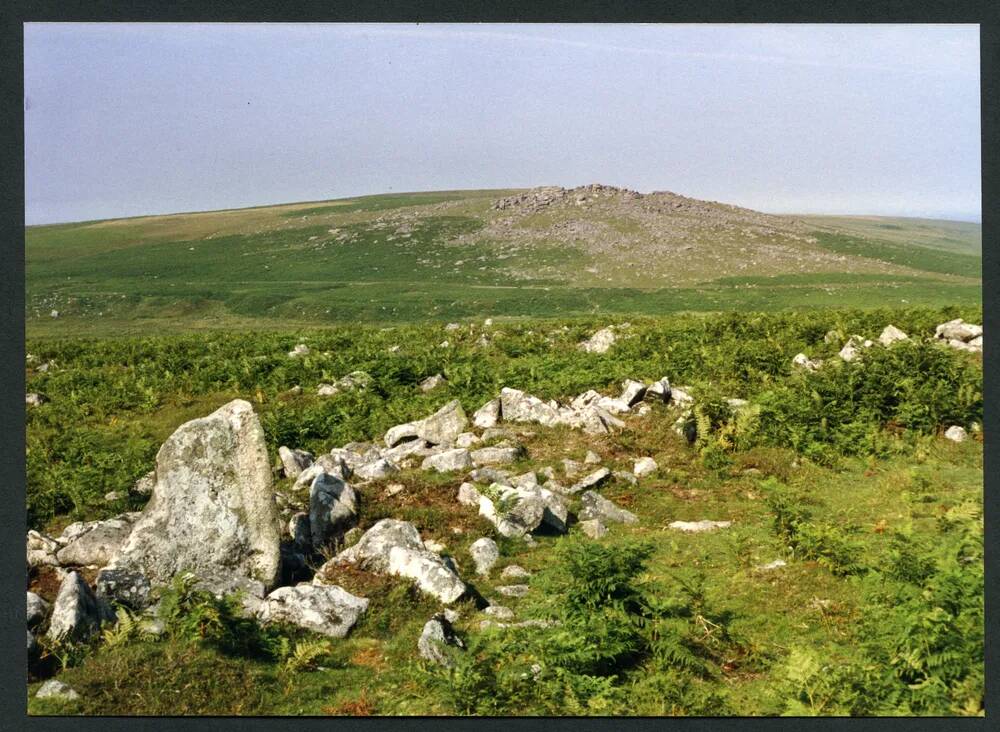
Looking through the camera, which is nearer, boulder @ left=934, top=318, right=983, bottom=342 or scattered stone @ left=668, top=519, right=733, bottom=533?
scattered stone @ left=668, top=519, right=733, bottom=533

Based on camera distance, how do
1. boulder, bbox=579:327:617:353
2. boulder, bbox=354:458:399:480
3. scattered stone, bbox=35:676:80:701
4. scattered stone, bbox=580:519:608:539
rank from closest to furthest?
scattered stone, bbox=35:676:80:701 < scattered stone, bbox=580:519:608:539 < boulder, bbox=354:458:399:480 < boulder, bbox=579:327:617:353

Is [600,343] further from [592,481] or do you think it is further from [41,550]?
[41,550]

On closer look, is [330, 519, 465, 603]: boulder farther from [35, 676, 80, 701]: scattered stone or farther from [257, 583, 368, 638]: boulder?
[35, 676, 80, 701]: scattered stone

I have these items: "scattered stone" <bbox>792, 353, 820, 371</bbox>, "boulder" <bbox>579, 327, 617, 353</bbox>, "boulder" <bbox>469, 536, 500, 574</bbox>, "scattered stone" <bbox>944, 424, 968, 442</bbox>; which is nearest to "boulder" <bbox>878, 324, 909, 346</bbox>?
"scattered stone" <bbox>792, 353, 820, 371</bbox>

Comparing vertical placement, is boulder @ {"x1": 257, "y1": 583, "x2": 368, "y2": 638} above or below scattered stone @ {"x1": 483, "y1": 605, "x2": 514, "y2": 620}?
above

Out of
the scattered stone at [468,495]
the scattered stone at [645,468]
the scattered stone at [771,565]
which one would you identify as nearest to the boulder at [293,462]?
the scattered stone at [468,495]

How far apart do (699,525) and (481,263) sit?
205ft

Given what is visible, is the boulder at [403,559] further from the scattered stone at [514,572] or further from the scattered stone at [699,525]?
the scattered stone at [699,525]

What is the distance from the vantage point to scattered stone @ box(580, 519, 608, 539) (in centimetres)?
1225

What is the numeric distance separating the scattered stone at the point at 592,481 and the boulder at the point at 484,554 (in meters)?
2.76

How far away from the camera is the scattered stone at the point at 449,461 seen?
1476cm

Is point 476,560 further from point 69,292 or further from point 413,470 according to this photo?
point 69,292

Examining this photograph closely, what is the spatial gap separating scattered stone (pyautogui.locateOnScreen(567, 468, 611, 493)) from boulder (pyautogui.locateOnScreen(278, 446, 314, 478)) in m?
5.20

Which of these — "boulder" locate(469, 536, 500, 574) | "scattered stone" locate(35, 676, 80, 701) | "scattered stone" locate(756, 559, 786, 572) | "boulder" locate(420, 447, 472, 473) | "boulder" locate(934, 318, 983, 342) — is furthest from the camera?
"boulder" locate(934, 318, 983, 342)
